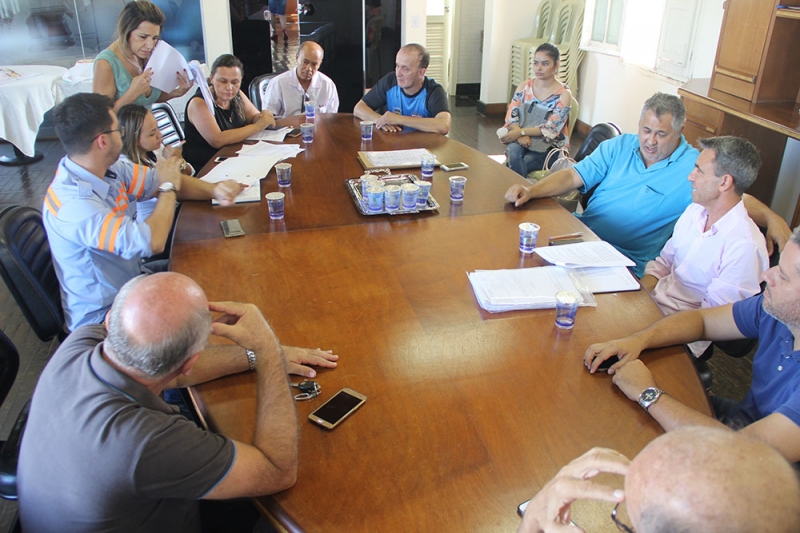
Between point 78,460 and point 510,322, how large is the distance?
1.12 metres

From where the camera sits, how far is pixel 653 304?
1.86 m

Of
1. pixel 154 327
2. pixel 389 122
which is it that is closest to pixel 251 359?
pixel 154 327

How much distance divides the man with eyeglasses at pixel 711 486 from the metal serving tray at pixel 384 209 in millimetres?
1731

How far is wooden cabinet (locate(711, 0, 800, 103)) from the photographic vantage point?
3.54m

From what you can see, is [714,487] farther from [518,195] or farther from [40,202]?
[40,202]

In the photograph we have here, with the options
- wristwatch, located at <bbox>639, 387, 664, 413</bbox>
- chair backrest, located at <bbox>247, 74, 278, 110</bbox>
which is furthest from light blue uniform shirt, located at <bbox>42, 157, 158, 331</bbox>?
chair backrest, located at <bbox>247, 74, 278, 110</bbox>

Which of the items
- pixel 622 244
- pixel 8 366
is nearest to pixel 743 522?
pixel 8 366

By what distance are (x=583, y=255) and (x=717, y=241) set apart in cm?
47

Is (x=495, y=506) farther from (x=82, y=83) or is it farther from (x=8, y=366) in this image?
(x=82, y=83)

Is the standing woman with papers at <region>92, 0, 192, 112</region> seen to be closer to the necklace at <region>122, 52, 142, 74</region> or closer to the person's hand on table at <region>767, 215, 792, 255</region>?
the necklace at <region>122, 52, 142, 74</region>

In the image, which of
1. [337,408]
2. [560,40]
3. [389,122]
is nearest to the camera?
[337,408]

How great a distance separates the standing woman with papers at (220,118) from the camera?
3291 millimetres

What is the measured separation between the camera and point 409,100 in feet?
13.0

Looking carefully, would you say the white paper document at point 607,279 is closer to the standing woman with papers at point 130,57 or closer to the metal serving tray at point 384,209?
the metal serving tray at point 384,209
